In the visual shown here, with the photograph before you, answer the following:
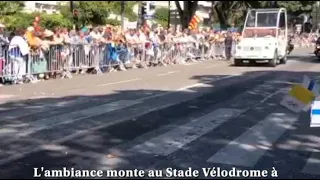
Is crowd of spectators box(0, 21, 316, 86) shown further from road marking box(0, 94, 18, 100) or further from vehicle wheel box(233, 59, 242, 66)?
vehicle wheel box(233, 59, 242, 66)

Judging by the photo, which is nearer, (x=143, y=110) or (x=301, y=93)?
(x=301, y=93)

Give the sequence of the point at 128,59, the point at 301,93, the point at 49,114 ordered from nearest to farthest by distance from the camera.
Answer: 1. the point at 301,93
2. the point at 49,114
3. the point at 128,59

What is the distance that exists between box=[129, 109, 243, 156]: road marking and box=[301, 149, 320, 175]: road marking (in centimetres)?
174

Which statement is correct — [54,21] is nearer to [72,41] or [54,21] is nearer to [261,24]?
[261,24]

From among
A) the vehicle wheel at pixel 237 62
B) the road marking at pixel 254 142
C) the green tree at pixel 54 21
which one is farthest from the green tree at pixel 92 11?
the road marking at pixel 254 142

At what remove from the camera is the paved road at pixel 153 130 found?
6844 mm

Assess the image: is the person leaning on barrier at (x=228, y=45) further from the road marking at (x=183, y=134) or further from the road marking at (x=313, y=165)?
the road marking at (x=313, y=165)

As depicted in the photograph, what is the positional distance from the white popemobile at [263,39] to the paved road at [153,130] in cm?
1109

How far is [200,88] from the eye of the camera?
15.2 meters

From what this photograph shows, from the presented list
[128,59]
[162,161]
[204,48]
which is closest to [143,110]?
[162,161]

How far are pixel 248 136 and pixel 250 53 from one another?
1799 cm

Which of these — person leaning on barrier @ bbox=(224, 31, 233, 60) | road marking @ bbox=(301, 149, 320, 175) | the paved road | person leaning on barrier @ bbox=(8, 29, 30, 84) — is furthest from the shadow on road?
person leaning on barrier @ bbox=(224, 31, 233, 60)

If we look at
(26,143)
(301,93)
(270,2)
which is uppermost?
(270,2)

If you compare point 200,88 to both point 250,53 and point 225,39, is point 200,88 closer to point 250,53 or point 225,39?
point 250,53
